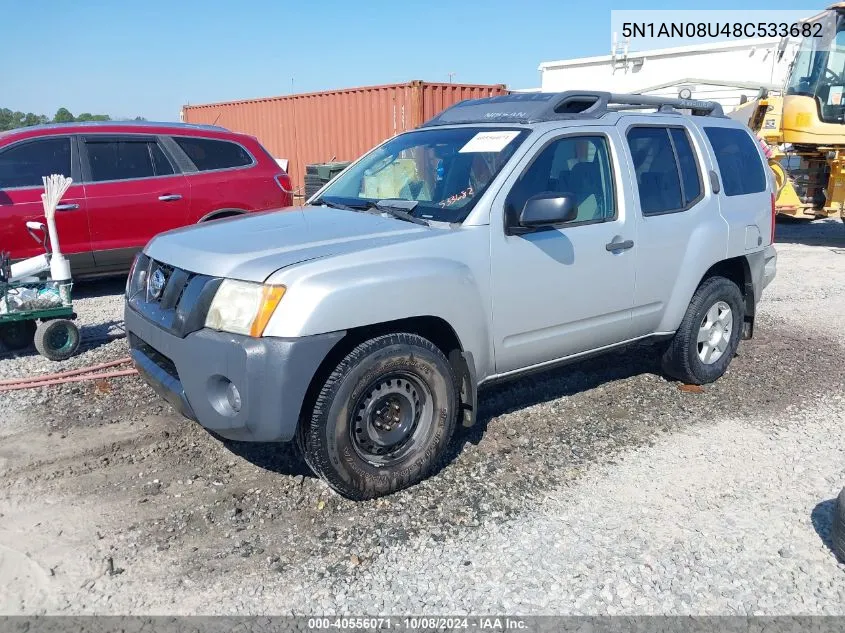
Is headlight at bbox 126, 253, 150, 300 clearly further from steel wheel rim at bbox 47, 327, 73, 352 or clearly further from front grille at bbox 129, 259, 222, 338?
steel wheel rim at bbox 47, 327, 73, 352

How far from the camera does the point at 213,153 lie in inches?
317

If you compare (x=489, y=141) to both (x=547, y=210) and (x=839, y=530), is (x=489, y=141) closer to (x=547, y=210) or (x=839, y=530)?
(x=547, y=210)

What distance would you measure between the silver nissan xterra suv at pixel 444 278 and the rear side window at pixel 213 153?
3.58 m

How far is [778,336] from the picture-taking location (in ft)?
22.1

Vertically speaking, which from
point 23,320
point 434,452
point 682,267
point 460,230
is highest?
point 460,230

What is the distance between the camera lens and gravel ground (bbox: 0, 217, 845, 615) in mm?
2926

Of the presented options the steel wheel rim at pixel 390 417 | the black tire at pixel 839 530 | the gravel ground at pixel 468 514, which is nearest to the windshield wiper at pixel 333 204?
the steel wheel rim at pixel 390 417

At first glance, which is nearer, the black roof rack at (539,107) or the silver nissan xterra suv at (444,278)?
the silver nissan xterra suv at (444,278)

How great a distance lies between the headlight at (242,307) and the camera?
3.13 meters

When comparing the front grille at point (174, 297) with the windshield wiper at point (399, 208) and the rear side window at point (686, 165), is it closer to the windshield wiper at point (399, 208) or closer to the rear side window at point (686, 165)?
the windshield wiper at point (399, 208)

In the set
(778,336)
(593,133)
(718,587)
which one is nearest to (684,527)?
(718,587)

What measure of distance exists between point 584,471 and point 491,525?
811 millimetres

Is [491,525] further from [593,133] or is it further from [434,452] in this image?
[593,133]

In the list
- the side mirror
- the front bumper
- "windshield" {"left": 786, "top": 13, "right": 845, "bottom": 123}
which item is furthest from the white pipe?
"windshield" {"left": 786, "top": 13, "right": 845, "bottom": 123}
